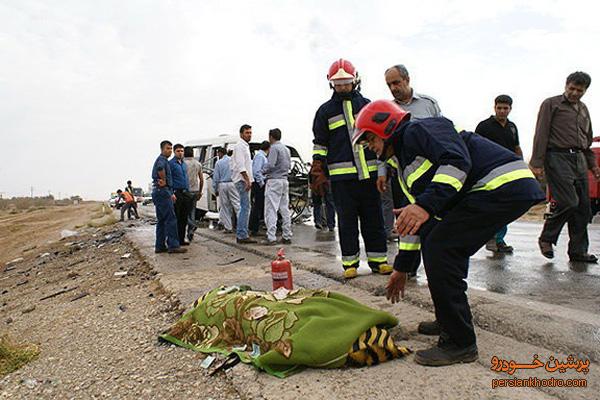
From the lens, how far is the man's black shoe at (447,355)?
97.8 inches

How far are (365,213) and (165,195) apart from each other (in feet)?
12.5

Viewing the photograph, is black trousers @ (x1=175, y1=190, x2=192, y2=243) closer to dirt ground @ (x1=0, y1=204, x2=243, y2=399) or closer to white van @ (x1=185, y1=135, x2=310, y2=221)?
dirt ground @ (x1=0, y1=204, x2=243, y2=399)

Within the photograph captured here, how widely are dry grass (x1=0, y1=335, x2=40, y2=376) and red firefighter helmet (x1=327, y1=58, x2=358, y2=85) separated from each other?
3563 millimetres

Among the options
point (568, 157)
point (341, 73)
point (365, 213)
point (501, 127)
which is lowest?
point (365, 213)

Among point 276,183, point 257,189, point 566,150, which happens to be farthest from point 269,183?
point 566,150

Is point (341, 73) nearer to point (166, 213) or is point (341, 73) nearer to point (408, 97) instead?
point (408, 97)

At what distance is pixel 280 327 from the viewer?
2.68m

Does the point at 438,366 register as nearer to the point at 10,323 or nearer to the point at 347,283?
the point at 347,283

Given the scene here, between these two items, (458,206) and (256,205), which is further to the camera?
(256,205)

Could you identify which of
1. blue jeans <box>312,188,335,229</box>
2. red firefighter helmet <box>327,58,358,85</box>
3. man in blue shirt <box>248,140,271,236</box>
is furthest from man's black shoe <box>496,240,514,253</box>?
man in blue shirt <box>248,140,271,236</box>

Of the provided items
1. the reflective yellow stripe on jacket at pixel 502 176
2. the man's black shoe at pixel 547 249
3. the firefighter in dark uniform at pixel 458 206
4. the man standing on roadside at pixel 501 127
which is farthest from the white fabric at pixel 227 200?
the reflective yellow stripe on jacket at pixel 502 176

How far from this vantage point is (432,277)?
2.50m

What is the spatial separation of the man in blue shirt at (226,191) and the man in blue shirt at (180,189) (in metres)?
1.01

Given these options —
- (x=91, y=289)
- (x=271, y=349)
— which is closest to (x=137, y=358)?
(x=271, y=349)
